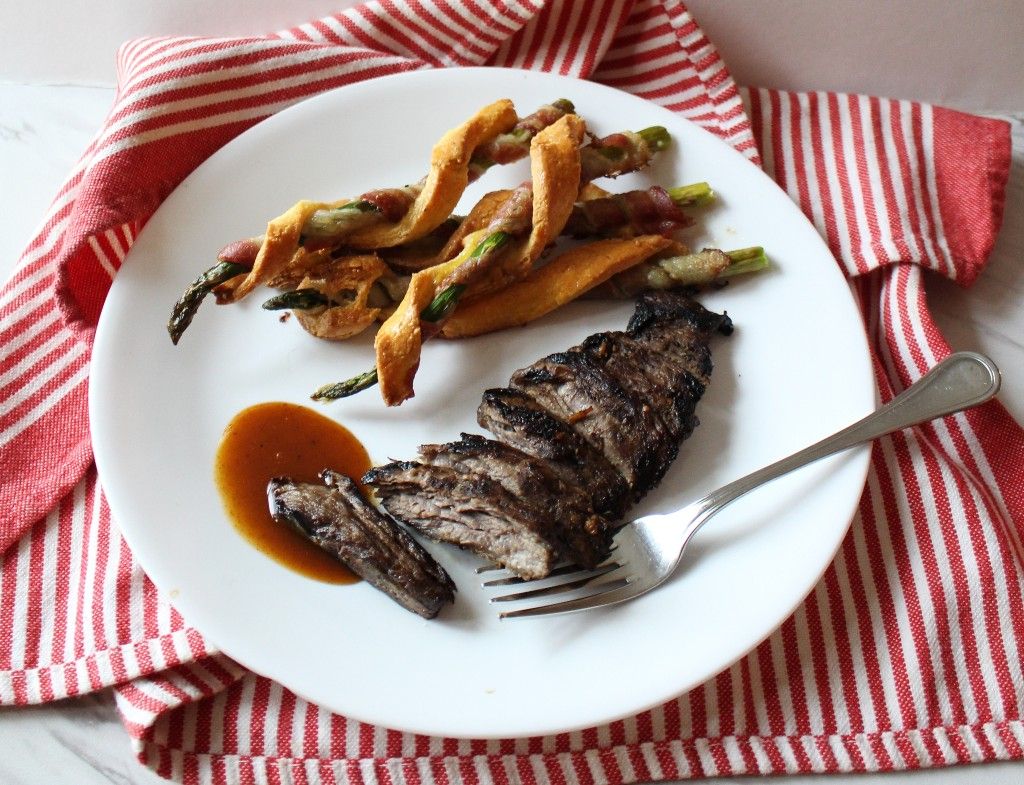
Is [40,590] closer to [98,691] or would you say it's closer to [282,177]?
[98,691]

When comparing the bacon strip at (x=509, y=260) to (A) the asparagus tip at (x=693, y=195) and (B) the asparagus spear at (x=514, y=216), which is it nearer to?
(B) the asparagus spear at (x=514, y=216)

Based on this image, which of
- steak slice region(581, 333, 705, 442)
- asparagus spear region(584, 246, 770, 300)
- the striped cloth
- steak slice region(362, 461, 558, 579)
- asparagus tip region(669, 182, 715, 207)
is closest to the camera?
steak slice region(362, 461, 558, 579)

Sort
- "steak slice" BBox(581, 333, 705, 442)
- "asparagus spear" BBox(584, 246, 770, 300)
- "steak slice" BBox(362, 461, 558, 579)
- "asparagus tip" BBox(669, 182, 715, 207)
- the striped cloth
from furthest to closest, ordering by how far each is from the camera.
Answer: "asparagus tip" BBox(669, 182, 715, 207) < "asparagus spear" BBox(584, 246, 770, 300) < "steak slice" BBox(581, 333, 705, 442) < the striped cloth < "steak slice" BBox(362, 461, 558, 579)

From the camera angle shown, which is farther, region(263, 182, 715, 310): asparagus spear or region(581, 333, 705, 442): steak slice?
region(263, 182, 715, 310): asparagus spear

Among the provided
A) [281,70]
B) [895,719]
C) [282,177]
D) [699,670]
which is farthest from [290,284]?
[895,719]

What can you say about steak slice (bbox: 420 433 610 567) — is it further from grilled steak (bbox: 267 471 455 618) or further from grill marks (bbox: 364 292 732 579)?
grilled steak (bbox: 267 471 455 618)

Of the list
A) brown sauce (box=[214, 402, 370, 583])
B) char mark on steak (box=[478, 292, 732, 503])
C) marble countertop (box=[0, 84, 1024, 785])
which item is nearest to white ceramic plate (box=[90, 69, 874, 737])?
brown sauce (box=[214, 402, 370, 583])

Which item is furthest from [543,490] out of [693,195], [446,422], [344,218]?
[693,195]

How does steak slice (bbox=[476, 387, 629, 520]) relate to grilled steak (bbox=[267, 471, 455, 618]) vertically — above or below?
above
